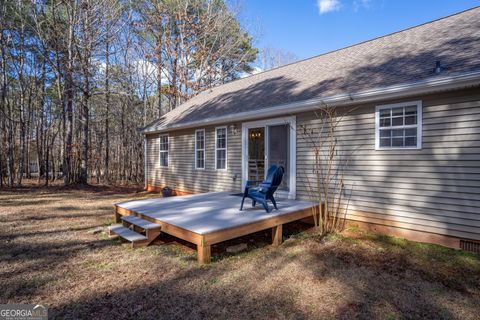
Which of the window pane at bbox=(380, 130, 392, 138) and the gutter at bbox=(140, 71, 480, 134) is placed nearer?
the gutter at bbox=(140, 71, 480, 134)

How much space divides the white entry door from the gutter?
283 mm

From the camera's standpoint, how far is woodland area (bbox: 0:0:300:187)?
11500mm

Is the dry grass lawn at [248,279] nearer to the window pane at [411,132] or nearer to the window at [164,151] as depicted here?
the window pane at [411,132]

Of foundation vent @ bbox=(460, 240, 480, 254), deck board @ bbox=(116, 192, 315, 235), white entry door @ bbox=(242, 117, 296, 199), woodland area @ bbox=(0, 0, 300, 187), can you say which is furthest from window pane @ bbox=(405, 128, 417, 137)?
woodland area @ bbox=(0, 0, 300, 187)

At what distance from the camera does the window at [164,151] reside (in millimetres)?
10477

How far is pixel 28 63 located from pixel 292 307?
1832 centimetres

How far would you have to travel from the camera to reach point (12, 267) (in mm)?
3461

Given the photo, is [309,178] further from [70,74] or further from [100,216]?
[70,74]

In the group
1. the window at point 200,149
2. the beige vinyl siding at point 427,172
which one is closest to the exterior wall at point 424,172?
the beige vinyl siding at point 427,172

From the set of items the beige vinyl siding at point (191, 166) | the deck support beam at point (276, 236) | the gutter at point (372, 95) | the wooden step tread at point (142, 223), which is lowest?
the deck support beam at point (276, 236)

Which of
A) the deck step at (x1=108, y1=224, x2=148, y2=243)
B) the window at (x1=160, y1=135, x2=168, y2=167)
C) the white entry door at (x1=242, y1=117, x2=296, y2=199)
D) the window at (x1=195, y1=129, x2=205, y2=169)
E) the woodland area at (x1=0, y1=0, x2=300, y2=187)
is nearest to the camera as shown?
the deck step at (x1=108, y1=224, x2=148, y2=243)

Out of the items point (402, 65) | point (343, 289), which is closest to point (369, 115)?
point (402, 65)

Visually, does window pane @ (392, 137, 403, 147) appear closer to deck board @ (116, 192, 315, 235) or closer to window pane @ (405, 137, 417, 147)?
window pane @ (405, 137, 417, 147)

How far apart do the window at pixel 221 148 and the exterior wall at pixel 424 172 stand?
2646mm
